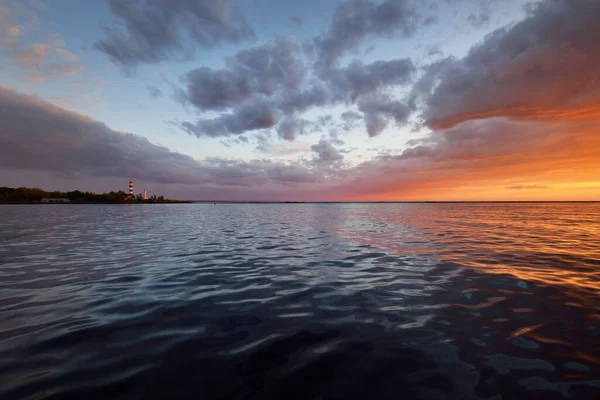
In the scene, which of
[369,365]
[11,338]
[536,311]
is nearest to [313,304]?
[369,365]

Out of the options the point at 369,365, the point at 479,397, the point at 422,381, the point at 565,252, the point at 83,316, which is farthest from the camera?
the point at 565,252

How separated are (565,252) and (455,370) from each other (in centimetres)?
1621

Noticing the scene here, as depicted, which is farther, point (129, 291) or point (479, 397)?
point (129, 291)

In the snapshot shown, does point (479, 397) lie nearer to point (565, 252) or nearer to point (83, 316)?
point (83, 316)

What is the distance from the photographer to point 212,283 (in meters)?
9.73

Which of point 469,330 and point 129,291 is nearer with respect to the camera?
point 469,330

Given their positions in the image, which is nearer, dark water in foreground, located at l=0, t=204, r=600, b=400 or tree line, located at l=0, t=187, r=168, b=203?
dark water in foreground, located at l=0, t=204, r=600, b=400

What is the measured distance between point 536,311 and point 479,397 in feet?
15.3

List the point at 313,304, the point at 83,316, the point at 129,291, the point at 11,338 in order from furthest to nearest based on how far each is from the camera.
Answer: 1. the point at 129,291
2. the point at 313,304
3. the point at 83,316
4. the point at 11,338

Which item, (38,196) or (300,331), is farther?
(38,196)

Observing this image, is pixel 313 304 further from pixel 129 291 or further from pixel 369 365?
pixel 129 291

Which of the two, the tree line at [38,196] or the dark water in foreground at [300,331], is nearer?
the dark water in foreground at [300,331]

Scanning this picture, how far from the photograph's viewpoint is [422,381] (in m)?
4.31

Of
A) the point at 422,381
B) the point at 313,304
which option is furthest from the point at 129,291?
the point at 422,381
